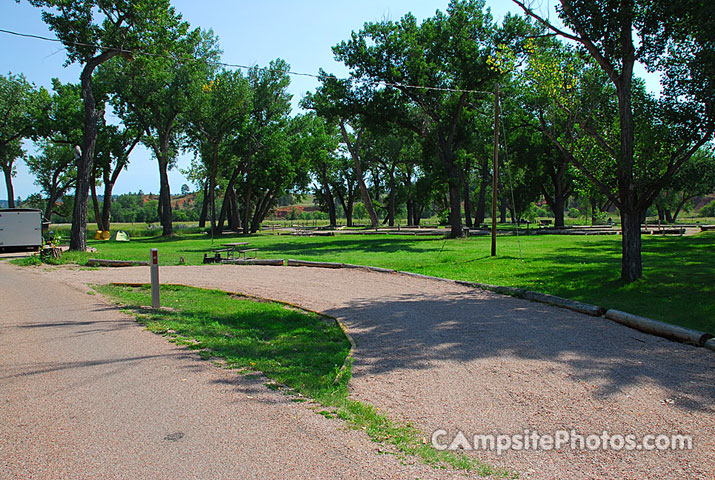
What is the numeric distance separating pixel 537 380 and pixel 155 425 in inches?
139

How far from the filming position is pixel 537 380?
5.16m

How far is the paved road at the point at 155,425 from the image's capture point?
11.1ft

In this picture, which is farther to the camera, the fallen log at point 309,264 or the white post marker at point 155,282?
the fallen log at point 309,264

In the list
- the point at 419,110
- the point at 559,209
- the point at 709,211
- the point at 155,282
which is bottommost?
the point at 155,282

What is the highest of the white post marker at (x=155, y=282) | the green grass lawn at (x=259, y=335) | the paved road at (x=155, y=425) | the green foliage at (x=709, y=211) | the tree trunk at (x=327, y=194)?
the tree trunk at (x=327, y=194)

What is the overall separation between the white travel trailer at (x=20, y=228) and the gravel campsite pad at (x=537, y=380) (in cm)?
2201

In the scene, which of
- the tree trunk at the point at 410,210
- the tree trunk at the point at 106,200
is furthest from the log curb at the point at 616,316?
Result: the tree trunk at the point at 410,210

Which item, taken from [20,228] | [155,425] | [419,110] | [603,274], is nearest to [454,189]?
[419,110]

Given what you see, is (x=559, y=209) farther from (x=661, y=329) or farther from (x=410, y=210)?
(x=661, y=329)

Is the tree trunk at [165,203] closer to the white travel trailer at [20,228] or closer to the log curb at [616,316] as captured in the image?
Result: the white travel trailer at [20,228]

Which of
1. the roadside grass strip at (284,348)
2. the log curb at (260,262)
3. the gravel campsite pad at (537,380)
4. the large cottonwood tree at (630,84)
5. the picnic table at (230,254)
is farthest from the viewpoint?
the picnic table at (230,254)

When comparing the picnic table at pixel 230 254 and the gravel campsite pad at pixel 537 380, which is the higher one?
the picnic table at pixel 230 254

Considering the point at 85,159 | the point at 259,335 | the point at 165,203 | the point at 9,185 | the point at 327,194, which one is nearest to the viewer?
the point at 259,335

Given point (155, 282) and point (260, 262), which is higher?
point (155, 282)
